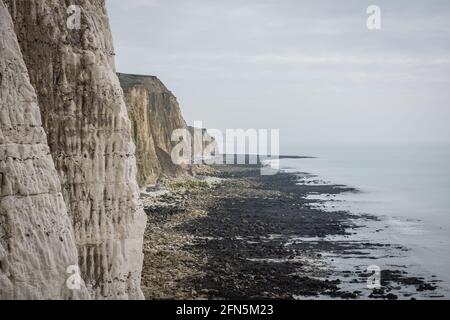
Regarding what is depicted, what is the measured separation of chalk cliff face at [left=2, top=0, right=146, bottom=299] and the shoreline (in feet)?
25.0

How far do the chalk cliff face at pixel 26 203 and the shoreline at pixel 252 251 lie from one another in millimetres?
10673

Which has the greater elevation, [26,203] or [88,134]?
[88,134]

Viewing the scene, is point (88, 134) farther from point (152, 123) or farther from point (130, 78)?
point (130, 78)

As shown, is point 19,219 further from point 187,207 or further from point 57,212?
point 187,207

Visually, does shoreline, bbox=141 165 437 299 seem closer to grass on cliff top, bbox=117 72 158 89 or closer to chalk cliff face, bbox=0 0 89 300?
chalk cliff face, bbox=0 0 89 300

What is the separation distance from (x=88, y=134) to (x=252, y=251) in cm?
2043

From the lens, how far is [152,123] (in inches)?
2963

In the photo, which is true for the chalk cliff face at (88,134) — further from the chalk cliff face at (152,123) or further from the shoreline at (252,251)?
the chalk cliff face at (152,123)

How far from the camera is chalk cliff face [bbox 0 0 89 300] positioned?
11312mm

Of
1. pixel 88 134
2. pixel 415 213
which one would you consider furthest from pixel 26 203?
pixel 415 213

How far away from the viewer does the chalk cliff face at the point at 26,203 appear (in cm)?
1131

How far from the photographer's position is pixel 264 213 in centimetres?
5194

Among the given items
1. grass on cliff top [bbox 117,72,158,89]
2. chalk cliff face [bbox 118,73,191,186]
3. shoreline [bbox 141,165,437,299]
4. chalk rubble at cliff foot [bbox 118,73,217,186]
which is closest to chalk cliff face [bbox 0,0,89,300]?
shoreline [bbox 141,165,437,299]
